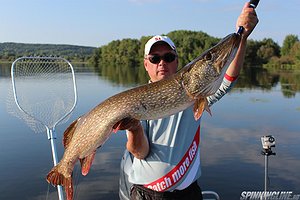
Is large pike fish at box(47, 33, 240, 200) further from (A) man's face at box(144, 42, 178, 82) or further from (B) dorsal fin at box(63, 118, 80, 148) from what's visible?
(A) man's face at box(144, 42, 178, 82)

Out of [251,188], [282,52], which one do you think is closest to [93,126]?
[251,188]

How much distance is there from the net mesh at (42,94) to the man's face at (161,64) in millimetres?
1600

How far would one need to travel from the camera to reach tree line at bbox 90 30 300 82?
68562mm

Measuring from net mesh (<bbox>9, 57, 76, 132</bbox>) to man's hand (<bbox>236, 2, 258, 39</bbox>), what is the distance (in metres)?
2.39

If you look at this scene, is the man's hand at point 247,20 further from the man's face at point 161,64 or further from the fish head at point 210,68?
the man's face at point 161,64

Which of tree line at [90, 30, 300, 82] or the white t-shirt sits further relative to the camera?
tree line at [90, 30, 300, 82]

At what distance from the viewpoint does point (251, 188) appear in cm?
808

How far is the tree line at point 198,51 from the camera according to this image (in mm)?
68562

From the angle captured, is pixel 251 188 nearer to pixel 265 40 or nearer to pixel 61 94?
pixel 61 94

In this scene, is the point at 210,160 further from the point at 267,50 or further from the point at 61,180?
the point at 267,50

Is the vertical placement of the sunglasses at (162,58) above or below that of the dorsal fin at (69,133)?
above

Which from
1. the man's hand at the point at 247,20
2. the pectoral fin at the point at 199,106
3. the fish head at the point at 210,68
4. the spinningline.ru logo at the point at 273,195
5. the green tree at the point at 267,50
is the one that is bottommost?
the spinningline.ru logo at the point at 273,195

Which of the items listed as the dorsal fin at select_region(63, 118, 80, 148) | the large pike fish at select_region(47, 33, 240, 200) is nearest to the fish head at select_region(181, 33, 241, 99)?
the large pike fish at select_region(47, 33, 240, 200)

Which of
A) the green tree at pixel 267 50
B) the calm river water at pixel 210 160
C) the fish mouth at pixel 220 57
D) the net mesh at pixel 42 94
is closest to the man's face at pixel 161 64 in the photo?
the fish mouth at pixel 220 57
